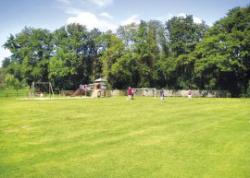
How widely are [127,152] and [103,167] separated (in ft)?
5.81

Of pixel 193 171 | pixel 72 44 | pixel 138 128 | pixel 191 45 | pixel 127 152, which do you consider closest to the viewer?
pixel 193 171

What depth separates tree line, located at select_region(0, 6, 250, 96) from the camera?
51.8 metres

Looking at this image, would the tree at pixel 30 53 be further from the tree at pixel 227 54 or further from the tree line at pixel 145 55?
the tree at pixel 227 54

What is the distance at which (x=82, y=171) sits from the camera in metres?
8.40

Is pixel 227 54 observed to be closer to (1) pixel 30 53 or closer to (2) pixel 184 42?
(2) pixel 184 42

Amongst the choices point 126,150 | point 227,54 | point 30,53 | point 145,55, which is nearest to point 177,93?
point 145,55

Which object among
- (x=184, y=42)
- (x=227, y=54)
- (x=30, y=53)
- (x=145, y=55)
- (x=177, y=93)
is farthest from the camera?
(x=30, y=53)

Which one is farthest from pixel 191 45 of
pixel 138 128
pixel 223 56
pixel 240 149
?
pixel 240 149

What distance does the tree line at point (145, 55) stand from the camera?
2040 inches

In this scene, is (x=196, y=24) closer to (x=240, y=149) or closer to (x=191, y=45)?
(x=191, y=45)

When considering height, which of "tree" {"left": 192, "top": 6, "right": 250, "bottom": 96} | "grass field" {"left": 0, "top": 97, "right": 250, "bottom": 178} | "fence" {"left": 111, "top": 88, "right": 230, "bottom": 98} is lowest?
"grass field" {"left": 0, "top": 97, "right": 250, "bottom": 178}

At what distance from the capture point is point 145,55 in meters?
61.3

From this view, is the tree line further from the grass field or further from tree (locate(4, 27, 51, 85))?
the grass field

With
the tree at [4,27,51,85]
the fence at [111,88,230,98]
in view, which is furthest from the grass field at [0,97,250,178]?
the tree at [4,27,51,85]
